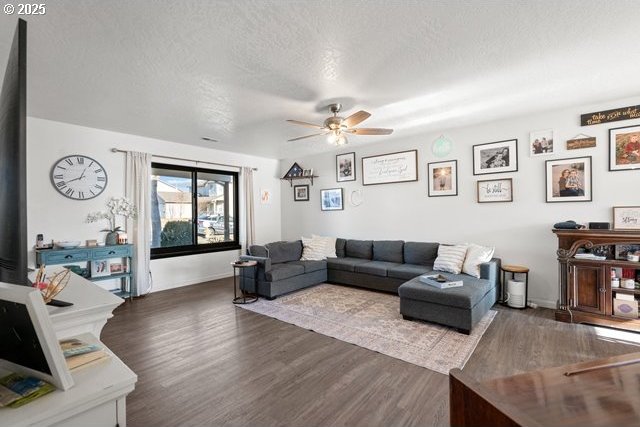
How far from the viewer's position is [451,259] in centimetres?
391

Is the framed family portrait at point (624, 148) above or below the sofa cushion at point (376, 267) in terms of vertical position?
above

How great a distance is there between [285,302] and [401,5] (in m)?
3.61

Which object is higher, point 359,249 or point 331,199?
point 331,199

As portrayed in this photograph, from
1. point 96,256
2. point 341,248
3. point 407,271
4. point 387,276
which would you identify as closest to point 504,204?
point 407,271

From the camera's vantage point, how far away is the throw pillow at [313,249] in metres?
5.14

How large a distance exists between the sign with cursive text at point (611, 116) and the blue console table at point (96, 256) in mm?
6349

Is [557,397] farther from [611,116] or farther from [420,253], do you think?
[611,116]

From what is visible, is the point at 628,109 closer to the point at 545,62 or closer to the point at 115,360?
the point at 545,62

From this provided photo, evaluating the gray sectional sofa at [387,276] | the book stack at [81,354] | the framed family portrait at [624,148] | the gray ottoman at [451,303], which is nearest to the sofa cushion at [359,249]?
the gray sectional sofa at [387,276]

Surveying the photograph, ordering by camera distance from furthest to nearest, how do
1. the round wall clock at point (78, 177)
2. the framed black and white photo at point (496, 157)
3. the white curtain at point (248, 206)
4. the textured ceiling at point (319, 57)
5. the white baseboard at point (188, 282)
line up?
1. the white curtain at point (248, 206)
2. the white baseboard at point (188, 282)
3. the framed black and white photo at point (496, 157)
4. the round wall clock at point (78, 177)
5. the textured ceiling at point (319, 57)

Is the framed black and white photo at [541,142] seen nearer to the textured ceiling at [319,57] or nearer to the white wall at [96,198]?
the textured ceiling at [319,57]

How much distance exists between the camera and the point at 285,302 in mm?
4039

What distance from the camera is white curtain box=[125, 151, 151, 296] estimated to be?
4.38m

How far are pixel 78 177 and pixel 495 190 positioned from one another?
6016 mm
